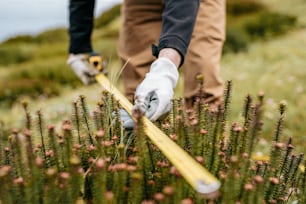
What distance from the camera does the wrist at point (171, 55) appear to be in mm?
1899

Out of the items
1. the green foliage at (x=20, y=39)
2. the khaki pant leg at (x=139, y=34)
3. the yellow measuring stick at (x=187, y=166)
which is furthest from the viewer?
the green foliage at (x=20, y=39)

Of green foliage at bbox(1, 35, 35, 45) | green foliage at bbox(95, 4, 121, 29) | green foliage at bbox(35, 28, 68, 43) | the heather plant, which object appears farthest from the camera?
green foliage at bbox(95, 4, 121, 29)

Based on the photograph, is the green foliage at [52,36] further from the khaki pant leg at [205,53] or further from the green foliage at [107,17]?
the khaki pant leg at [205,53]

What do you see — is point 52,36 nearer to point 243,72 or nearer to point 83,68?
point 243,72

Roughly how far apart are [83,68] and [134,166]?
2.04 meters

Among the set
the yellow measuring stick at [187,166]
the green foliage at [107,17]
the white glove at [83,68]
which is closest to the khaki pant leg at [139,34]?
the white glove at [83,68]

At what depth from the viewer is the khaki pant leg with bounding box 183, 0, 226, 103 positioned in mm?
2771

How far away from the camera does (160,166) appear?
53.8 inches

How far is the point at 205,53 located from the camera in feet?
9.06

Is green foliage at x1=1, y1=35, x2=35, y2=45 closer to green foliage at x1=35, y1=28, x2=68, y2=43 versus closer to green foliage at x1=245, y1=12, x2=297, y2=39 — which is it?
green foliage at x1=35, y1=28, x2=68, y2=43

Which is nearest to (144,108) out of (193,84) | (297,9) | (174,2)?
(174,2)

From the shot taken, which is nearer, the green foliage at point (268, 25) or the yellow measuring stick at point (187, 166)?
the yellow measuring stick at point (187, 166)

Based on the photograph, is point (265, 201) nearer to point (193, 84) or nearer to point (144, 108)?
point (144, 108)

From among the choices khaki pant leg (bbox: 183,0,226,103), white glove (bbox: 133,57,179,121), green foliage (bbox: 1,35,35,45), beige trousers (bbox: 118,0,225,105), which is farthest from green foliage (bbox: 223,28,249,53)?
green foliage (bbox: 1,35,35,45)
